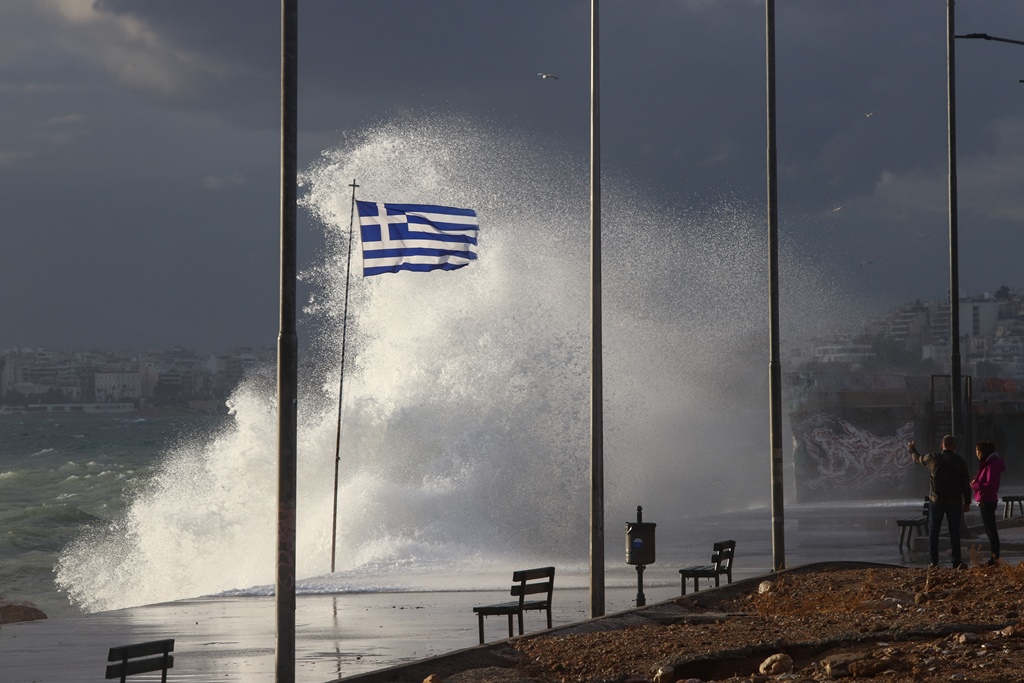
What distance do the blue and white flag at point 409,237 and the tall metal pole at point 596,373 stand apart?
260 inches

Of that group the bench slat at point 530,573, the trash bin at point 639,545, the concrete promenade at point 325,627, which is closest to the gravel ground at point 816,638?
the trash bin at point 639,545

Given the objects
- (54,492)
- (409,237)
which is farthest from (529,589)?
(54,492)

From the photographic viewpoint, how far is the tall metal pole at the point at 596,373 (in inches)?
561

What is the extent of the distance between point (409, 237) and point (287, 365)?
11883 millimetres

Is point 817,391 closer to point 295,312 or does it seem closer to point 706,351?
point 706,351

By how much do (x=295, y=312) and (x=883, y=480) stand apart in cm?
3538

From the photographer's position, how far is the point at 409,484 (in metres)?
31.9

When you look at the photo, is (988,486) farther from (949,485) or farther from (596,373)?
(596,373)

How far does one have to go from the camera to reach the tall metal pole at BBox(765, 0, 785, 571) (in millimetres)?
17344

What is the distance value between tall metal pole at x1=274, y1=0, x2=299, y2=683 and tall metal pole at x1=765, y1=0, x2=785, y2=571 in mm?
8718

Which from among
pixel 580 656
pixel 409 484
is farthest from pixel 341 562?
pixel 580 656

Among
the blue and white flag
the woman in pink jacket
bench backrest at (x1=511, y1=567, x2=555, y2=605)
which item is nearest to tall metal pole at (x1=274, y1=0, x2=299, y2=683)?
bench backrest at (x1=511, y1=567, x2=555, y2=605)

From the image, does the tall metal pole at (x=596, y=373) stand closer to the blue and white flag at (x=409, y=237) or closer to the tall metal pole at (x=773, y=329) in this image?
the tall metal pole at (x=773, y=329)

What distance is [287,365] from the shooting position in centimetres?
994
